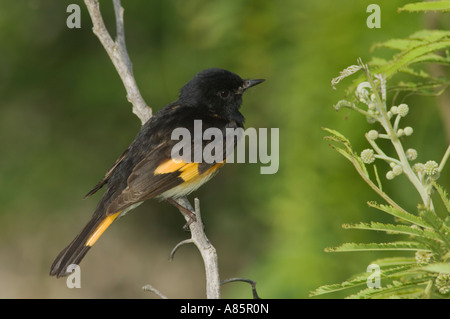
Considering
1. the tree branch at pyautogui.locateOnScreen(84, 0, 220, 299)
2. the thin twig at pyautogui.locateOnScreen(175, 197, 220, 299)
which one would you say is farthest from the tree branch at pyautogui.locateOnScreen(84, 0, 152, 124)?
the thin twig at pyautogui.locateOnScreen(175, 197, 220, 299)

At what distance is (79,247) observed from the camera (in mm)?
2461

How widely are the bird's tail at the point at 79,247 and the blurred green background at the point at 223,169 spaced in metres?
0.87

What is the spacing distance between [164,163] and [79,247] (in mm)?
545

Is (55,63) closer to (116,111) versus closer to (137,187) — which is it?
A: (116,111)

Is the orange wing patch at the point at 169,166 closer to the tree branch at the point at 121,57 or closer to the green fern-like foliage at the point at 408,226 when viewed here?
the tree branch at the point at 121,57

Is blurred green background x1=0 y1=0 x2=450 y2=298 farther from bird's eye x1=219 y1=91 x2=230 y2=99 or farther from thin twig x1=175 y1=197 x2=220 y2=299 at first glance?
thin twig x1=175 y1=197 x2=220 y2=299

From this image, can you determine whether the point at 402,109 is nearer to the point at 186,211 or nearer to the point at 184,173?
the point at 184,173

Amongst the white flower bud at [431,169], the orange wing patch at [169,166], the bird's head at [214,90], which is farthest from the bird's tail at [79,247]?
the white flower bud at [431,169]

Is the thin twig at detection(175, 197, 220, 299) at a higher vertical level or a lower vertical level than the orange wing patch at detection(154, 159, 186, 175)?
lower

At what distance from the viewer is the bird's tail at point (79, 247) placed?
7.88 feet

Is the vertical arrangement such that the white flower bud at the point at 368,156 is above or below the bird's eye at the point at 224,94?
below

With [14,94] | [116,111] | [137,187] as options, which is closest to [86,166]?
[116,111]

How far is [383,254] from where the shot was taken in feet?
9.15

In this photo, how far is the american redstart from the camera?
100 inches
